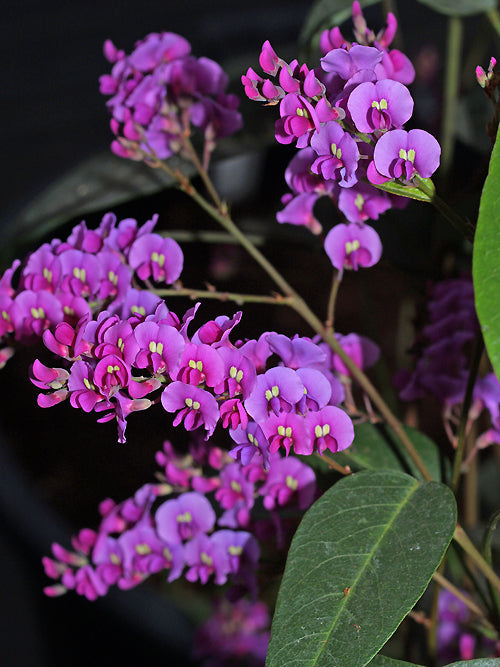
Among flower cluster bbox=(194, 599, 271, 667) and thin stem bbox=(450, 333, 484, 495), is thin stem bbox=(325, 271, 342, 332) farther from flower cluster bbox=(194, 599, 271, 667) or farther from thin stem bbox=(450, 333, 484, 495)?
flower cluster bbox=(194, 599, 271, 667)

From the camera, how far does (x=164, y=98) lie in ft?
1.82

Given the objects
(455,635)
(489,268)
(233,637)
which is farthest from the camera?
(233,637)

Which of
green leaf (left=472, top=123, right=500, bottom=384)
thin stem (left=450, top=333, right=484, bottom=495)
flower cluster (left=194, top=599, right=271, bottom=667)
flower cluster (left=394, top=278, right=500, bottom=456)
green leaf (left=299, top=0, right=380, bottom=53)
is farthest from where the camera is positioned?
flower cluster (left=194, top=599, right=271, bottom=667)

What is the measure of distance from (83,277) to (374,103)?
19cm

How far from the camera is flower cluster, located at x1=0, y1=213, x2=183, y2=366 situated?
0.44 meters

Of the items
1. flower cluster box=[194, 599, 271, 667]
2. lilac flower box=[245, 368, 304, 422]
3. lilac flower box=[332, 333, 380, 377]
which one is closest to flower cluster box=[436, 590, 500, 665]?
flower cluster box=[194, 599, 271, 667]

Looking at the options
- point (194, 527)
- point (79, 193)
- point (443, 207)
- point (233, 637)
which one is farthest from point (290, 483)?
point (233, 637)

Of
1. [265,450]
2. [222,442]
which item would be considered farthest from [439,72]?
[265,450]

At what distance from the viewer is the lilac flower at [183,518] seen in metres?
0.52

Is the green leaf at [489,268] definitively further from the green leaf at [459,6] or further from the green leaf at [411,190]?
the green leaf at [459,6]

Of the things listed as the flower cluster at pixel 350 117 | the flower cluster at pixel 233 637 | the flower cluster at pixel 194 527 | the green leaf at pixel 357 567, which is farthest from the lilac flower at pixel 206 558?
the flower cluster at pixel 233 637

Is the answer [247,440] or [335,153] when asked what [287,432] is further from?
[335,153]

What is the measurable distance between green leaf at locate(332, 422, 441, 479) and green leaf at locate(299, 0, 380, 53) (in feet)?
1.10

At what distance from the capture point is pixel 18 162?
5.40ft
